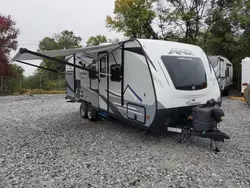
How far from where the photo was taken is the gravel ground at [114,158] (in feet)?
10.4

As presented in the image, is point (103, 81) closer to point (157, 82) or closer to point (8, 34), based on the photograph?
point (157, 82)

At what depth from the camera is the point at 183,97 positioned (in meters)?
4.62

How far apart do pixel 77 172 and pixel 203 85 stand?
11.3 ft

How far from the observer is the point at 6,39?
14.9 metres

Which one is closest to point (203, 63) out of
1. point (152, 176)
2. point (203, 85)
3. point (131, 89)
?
point (203, 85)

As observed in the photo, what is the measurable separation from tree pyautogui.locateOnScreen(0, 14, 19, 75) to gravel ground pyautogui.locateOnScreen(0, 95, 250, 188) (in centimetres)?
975

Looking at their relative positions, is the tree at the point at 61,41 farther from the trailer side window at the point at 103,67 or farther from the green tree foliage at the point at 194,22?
the trailer side window at the point at 103,67

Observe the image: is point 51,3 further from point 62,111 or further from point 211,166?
point 211,166

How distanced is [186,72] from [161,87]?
87cm

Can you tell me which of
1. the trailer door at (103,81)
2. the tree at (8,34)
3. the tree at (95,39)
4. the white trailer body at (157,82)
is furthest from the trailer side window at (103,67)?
the tree at (95,39)

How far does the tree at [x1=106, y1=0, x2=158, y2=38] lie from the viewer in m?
16.6

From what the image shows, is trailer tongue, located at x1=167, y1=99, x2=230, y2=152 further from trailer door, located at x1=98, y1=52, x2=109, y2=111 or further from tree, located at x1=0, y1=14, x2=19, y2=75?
tree, located at x1=0, y1=14, x2=19, y2=75

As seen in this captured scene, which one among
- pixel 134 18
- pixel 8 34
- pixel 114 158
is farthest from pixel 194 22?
pixel 114 158

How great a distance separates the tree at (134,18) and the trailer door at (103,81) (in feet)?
37.4
